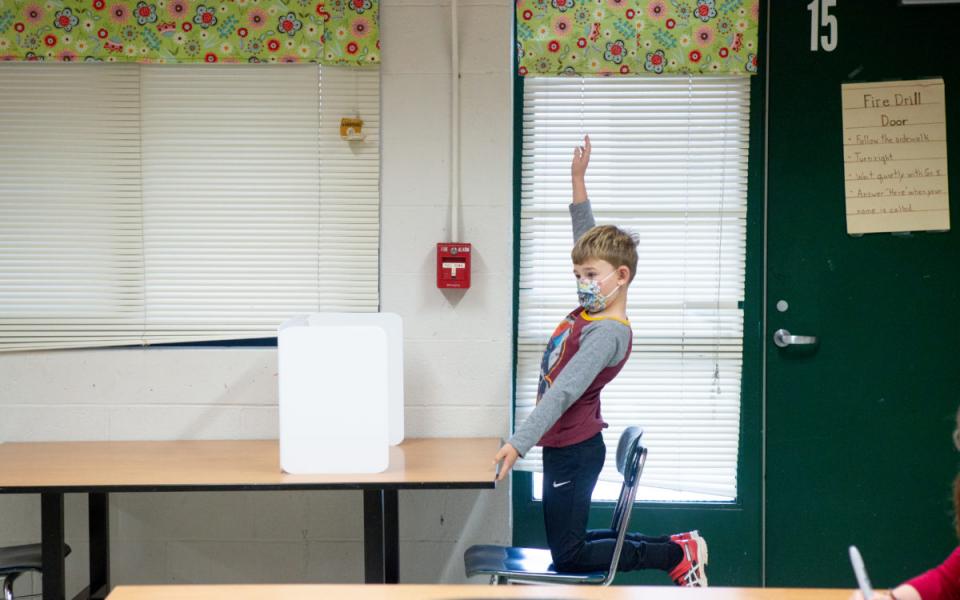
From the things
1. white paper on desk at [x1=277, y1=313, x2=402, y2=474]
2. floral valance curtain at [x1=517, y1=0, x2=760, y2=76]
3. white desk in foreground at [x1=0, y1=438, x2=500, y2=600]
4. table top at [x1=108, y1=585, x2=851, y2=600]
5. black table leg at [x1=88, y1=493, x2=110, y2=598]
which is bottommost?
black table leg at [x1=88, y1=493, x2=110, y2=598]

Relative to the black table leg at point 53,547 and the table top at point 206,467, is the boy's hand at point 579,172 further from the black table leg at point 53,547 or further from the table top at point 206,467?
the black table leg at point 53,547

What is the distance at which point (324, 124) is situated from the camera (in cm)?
312

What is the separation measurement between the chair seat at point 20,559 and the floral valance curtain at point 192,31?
1.60 m

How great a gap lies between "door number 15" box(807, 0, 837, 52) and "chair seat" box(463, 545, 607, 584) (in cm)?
199

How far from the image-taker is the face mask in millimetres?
2562

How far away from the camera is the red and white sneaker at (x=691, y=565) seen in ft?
8.27

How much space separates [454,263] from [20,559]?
1.57 meters

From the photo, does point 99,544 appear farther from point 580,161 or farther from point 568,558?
point 580,161

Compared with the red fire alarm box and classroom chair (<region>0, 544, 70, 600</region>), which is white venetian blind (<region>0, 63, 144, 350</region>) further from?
the red fire alarm box

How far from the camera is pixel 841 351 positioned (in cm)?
323

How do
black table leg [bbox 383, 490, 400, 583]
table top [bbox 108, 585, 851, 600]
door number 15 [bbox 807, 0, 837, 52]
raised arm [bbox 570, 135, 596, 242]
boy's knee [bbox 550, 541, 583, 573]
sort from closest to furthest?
1. table top [bbox 108, 585, 851, 600]
2. boy's knee [bbox 550, 541, 583, 573]
3. black table leg [bbox 383, 490, 400, 583]
4. raised arm [bbox 570, 135, 596, 242]
5. door number 15 [bbox 807, 0, 837, 52]

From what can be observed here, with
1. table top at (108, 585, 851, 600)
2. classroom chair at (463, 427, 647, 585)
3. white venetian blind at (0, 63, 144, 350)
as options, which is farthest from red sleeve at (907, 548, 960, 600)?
white venetian blind at (0, 63, 144, 350)

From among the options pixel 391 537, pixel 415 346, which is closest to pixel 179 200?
pixel 415 346

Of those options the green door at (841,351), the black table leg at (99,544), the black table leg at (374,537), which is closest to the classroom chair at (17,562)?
the black table leg at (99,544)
